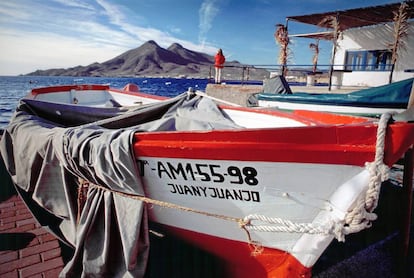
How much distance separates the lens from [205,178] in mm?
2295

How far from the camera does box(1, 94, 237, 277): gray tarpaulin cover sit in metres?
2.38

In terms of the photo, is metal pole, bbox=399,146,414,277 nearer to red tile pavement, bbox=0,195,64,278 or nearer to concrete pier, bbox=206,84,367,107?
red tile pavement, bbox=0,195,64,278

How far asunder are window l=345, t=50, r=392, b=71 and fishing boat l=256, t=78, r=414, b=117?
1063 cm

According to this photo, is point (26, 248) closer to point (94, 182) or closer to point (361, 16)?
point (94, 182)

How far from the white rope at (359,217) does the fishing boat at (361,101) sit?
4.30 meters

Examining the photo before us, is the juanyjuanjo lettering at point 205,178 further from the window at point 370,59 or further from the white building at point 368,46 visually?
the window at point 370,59

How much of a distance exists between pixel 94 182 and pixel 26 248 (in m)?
1.14

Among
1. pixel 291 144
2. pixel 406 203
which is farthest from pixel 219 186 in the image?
pixel 406 203

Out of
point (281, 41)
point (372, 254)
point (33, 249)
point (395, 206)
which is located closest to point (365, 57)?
point (281, 41)

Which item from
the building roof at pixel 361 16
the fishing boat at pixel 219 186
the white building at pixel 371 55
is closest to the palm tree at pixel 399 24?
the building roof at pixel 361 16

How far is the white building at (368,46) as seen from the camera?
514 inches

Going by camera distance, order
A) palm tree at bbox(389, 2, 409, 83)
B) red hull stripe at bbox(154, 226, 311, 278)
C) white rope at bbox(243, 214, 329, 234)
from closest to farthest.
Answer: white rope at bbox(243, 214, 329, 234) < red hull stripe at bbox(154, 226, 311, 278) < palm tree at bbox(389, 2, 409, 83)

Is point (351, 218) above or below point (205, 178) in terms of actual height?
below

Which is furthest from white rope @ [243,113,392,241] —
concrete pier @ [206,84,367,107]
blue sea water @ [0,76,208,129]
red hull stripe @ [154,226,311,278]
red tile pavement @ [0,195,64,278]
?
concrete pier @ [206,84,367,107]
